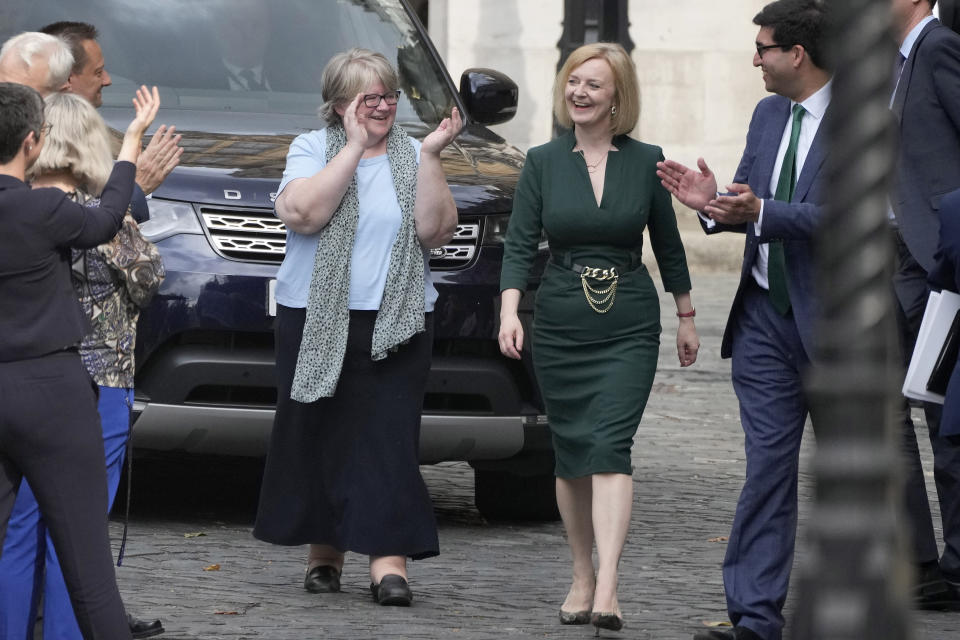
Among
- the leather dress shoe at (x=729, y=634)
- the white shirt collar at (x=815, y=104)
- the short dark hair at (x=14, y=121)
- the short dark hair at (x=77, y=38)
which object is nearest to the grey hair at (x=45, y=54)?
the short dark hair at (x=77, y=38)

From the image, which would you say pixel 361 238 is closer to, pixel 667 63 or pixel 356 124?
pixel 356 124

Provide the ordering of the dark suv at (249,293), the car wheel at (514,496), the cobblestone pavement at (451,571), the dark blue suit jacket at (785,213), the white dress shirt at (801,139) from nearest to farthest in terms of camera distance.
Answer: the dark blue suit jacket at (785,213) → the white dress shirt at (801,139) → the cobblestone pavement at (451,571) → the dark suv at (249,293) → the car wheel at (514,496)

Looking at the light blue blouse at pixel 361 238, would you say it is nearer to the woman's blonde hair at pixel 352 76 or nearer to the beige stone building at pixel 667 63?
the woman's blonde hair at pixel 352 76

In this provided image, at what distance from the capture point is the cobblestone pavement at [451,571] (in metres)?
5.14

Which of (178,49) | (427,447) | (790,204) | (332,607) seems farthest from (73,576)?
(178,49)

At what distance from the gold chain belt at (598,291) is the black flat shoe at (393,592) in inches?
43.7

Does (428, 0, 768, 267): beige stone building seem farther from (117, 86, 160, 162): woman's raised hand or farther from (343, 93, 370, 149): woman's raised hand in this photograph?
(117, 86, 160, 162): woman's raised hand

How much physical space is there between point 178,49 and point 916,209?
11.3ft

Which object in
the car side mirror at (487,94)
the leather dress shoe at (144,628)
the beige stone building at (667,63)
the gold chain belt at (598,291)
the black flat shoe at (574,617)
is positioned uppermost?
the beige stone building at (667,63)

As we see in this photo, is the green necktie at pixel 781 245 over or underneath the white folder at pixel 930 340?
over

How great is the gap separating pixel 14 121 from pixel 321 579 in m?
2.38

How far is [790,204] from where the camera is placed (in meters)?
4.53

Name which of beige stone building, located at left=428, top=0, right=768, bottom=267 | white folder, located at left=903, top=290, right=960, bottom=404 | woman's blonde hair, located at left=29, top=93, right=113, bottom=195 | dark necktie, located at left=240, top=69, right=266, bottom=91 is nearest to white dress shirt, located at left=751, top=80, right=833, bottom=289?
white folder, located at left=903, top=290, right=960, bottom=404

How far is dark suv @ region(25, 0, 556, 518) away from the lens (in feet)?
20.2
